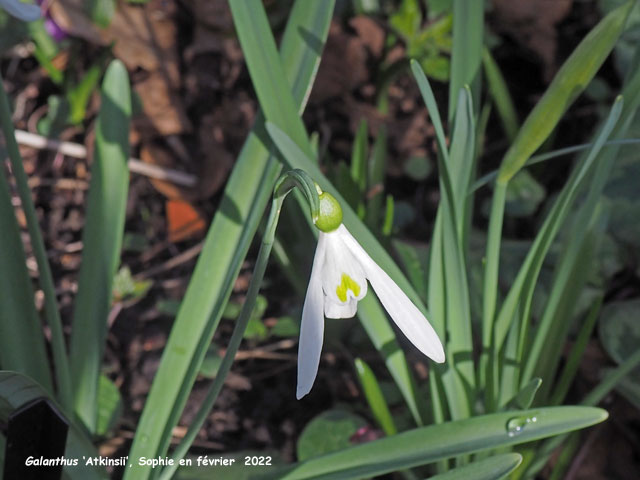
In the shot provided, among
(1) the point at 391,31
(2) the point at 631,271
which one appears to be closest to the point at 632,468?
(2) the point at 631,271

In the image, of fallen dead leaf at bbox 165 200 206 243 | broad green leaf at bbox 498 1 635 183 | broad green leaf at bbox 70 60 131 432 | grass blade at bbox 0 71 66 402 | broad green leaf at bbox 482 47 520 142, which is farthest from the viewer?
fallen dead leaf at bbox 165 200 206 243

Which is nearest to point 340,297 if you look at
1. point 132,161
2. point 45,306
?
point 45,306

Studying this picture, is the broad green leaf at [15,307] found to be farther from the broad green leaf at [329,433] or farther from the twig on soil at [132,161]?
the twig on soil at [132,161]

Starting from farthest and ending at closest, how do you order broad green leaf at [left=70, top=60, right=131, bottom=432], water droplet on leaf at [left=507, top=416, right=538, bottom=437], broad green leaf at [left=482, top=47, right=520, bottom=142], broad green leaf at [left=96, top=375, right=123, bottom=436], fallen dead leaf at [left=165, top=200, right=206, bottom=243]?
fallen dead leaf at [left=165, top=200, right=206, bottom=243] < broad green leaf at [left=482, top=47, right=520, bottom=142] < broad green leaf at [left=96, top=375, right=123, bottom=436] < broad green leaf at [left=70, top=60, right=131, bottom=432] < water droplet on leaf at [left=507, top=416, right=538, bottom=437]

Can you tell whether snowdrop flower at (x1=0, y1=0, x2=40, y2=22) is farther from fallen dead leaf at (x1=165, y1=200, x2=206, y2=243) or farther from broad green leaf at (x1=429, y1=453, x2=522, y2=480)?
fallen dead leaf at (x1=165, y1=200, x2=206, y2=243)

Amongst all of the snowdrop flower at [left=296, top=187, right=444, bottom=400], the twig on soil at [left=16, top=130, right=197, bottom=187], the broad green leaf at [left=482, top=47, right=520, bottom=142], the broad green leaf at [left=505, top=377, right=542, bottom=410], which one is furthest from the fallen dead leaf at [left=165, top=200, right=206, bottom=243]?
the snowdrop flower at [left=296, top=187, right=444, bottom=400]

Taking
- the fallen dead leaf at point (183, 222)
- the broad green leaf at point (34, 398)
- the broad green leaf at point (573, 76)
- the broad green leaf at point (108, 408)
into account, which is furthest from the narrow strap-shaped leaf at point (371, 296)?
the fallen dead leaf at point (183, 222)

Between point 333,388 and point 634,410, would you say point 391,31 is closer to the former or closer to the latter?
point 333,388
